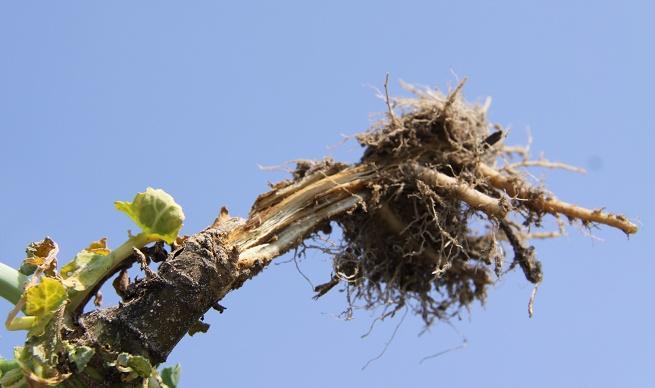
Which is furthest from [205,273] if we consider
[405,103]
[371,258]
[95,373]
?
[405,103]

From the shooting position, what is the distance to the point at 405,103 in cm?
383

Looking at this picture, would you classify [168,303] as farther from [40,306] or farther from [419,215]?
[419,215]

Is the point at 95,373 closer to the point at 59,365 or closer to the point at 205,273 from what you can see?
the point at 59,365

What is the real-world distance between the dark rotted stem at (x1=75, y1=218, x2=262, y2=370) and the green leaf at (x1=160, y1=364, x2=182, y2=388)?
8 centimetres

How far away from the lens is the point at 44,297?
8.07 ft

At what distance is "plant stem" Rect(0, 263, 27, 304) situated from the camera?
2514 mm

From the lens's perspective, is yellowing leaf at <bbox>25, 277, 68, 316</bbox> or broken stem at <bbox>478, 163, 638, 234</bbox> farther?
broken stem at <bbox>478, 163, 638, 234</bbox>

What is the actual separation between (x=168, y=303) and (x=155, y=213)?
0.26m

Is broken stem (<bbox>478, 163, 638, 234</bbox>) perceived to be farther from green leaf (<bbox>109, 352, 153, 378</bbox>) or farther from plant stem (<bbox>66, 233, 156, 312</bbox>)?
green leaf (<bbox>109, 352, 153, 378</bbox>)

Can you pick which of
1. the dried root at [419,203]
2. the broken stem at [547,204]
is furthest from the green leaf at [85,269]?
the broken stem at [547,204]

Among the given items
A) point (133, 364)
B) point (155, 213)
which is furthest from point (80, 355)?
point (155, 213)

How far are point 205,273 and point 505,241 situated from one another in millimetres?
1666

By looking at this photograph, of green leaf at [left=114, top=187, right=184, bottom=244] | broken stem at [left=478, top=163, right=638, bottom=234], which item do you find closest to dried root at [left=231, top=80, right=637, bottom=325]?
broken stem at [left=478, top=163, right=638, bottom=234]

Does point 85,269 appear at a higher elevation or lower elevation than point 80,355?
higher
